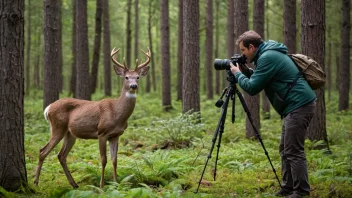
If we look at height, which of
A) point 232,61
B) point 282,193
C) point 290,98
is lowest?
point 282,193

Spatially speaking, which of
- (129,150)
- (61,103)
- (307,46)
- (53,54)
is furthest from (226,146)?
(53,54)

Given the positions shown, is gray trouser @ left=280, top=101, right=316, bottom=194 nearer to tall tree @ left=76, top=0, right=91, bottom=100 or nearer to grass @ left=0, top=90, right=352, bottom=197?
grass @ left=0, top=90, right=352, bottom=197

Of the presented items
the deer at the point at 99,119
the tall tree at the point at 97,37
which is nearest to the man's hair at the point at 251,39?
the deer at the point at 99,119

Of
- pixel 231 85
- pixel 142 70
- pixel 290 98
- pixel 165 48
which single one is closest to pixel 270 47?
pixel 290 98

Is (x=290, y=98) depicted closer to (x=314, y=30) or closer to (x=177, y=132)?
(x=314, y=30)

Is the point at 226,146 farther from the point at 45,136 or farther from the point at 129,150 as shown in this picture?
the point at 45,136

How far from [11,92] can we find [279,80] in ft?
12.1

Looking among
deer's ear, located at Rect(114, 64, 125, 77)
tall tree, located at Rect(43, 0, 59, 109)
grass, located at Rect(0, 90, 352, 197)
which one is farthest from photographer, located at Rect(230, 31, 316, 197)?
tall tree, located at Rect(43, 0, 59, 109)

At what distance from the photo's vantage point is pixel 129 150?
32.6 feet

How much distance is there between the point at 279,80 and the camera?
5.25 m

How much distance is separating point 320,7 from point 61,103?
5.82 metres

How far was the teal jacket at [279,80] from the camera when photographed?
519cm

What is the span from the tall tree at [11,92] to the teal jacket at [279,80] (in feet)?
10.6

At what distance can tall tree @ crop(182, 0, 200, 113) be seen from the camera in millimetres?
12062
